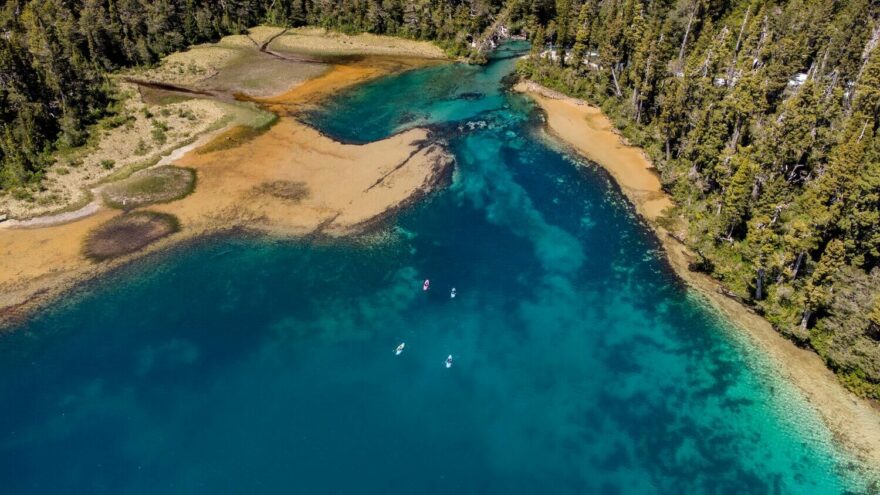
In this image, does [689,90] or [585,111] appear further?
[585,111]

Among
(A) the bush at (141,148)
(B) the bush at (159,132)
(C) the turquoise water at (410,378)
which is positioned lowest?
(C) the turquoise water at (410,378)

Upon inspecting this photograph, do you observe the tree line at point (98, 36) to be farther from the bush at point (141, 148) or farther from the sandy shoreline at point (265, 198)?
the sandy shoreline at point (265, 198)

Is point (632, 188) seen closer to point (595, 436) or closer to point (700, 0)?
point (595, 436)

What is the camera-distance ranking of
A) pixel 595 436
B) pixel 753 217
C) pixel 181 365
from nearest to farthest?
pixel 595 436
pixel 181 365
pixel 753 217

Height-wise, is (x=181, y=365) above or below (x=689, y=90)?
below

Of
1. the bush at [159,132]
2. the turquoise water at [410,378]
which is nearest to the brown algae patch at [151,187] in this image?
the bush at [159,132]

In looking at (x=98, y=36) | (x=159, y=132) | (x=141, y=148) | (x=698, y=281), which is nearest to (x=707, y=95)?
(x=698, y=281)

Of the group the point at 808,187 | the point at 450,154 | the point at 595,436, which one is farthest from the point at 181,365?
the point at 808,187

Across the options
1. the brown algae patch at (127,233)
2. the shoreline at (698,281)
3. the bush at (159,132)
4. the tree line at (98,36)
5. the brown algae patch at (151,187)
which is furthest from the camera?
the bush at (159,132)
